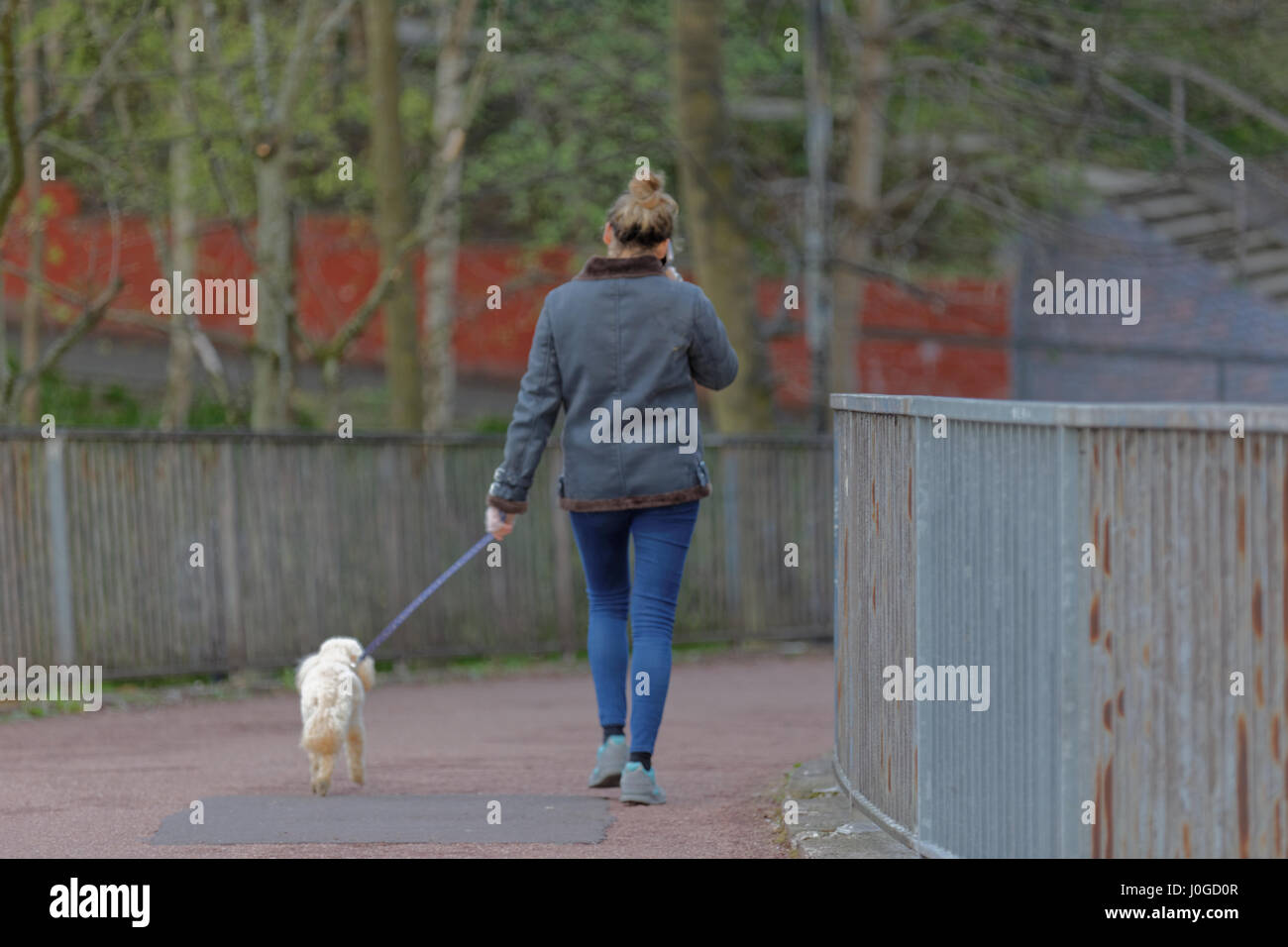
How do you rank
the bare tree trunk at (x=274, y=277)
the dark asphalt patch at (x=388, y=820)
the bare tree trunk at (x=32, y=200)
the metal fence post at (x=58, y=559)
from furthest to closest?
1. the bare tree trunk at (x=32, y=200)
2. the bare tree trunk at (x=274, y=277)
3. the metal fence post at (x=58, y=559)
4. the dark asphalt patch at (x=388, y=820)

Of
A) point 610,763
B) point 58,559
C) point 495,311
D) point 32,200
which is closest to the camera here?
point 610,763

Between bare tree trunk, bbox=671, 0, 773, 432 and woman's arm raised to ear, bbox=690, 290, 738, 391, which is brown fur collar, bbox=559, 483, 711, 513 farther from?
bare tree trunk, bbox=671, 0, 773, 432

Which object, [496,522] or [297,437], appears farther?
[297,437]

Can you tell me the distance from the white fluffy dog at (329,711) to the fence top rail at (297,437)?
4383mm

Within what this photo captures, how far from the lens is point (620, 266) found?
645 centimetres

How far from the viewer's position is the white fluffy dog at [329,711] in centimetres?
663

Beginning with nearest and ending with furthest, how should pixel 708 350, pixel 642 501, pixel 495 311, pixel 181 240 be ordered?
pixel 642 501
pixel 708 350
pixel 181 240
pixel 495 311

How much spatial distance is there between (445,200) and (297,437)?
11.5 ft

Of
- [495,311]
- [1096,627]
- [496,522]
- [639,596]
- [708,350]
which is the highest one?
[495,311]

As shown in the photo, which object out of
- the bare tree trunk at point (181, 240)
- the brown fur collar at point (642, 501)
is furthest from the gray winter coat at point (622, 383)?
the bare tree trunk at point (181, 240)

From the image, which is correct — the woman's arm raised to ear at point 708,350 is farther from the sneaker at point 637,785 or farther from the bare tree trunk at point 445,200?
the bare tree trunk at point 445,200

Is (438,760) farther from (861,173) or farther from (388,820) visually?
(861,173)

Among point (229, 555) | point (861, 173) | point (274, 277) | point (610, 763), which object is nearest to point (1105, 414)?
point (610, 763)

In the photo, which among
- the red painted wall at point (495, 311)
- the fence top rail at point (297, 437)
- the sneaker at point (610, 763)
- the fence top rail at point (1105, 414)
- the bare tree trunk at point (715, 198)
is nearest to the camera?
the fence top rail at point (1105, 414)
